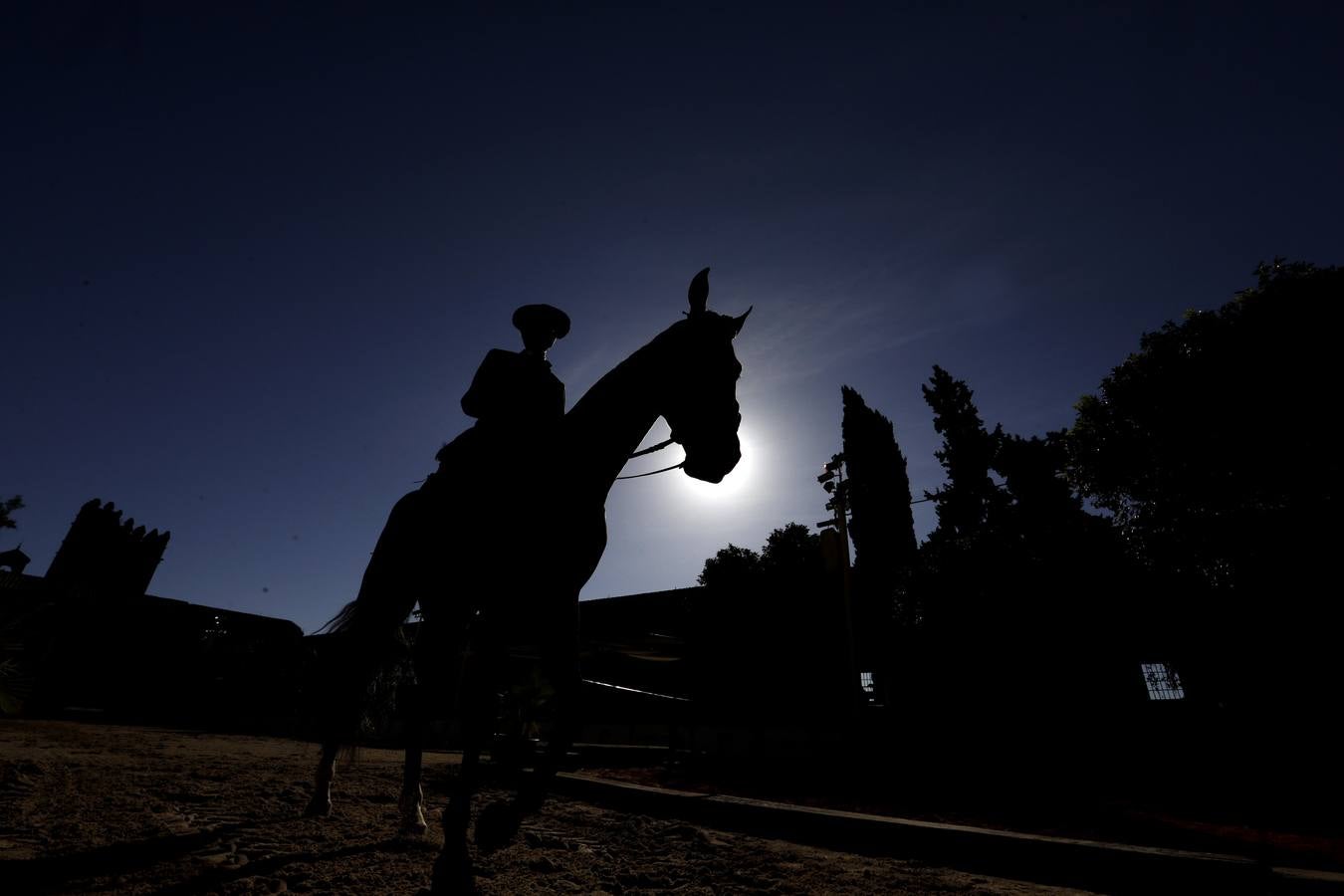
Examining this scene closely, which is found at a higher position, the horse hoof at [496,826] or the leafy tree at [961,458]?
the leafy tree at [961,458]

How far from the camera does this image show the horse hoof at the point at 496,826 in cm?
285

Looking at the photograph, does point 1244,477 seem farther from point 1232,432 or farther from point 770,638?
point 770,638

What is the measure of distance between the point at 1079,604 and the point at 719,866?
13344 mm

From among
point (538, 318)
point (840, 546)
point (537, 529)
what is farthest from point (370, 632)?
point (840, 546)

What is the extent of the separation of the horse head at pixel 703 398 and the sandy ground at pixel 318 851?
8.03 ft

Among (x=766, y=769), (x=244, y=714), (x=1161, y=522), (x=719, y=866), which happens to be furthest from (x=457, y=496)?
(x=244, y=714)

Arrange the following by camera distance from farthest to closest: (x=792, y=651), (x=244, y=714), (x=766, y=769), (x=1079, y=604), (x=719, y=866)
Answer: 1. (x=244, y=714)
2. (x=792, y=651)
3. (x=1079, y=604)
4. (x=766, y=769)
5. (x=719, y=866)

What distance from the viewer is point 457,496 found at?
3424 millimetres

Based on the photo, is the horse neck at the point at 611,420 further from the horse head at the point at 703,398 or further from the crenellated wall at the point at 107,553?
the crenellated wall at the point at 107,553

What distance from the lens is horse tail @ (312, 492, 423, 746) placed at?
15.0 feet

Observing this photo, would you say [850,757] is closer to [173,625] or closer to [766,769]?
[766,769]

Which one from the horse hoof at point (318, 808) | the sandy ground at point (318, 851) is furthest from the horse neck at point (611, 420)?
the horse hoof at point (318, 808)

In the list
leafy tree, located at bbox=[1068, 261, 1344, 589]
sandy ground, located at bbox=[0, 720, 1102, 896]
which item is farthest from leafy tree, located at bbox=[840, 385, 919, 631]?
sandy ground, located at bbox=[0, 720, 1102, 896]

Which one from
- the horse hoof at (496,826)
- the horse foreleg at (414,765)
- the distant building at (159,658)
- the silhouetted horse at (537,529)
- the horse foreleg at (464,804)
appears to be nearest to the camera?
the horse foreleg at (464,804)
